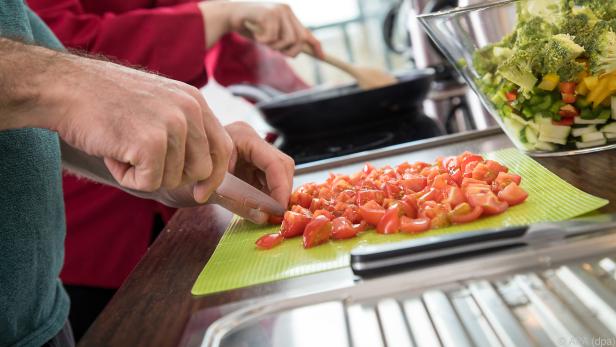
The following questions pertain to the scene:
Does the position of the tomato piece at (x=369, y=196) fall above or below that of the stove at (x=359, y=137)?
above

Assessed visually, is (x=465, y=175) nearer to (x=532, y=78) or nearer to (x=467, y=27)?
(x=532, y=78)

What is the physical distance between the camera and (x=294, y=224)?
3.49 ft

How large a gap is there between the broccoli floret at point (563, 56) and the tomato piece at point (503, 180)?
0.19 m

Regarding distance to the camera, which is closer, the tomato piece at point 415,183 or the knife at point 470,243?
the knife at point 470,243

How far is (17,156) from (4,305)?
0.26 metres

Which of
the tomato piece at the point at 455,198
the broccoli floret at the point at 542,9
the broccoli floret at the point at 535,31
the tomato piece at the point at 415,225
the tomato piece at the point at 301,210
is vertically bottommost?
the tomato piece at the point at 301,210

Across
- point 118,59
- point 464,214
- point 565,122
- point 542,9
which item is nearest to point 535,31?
point 542,9

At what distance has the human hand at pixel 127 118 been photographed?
2.48 feet

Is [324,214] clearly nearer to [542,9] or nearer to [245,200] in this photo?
[245,200]

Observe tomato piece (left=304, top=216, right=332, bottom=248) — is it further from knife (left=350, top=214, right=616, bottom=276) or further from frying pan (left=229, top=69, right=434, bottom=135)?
frying pan (left=229, top=69, right=434, bottom=135)

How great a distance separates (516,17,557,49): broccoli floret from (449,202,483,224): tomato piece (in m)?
0.35

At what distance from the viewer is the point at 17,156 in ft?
3.75

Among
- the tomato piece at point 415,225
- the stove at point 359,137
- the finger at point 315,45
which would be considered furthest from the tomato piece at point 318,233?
the finger at point 315,45

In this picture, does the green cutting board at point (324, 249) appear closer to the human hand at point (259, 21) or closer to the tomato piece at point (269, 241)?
the tomato piece at point (269, 241)
